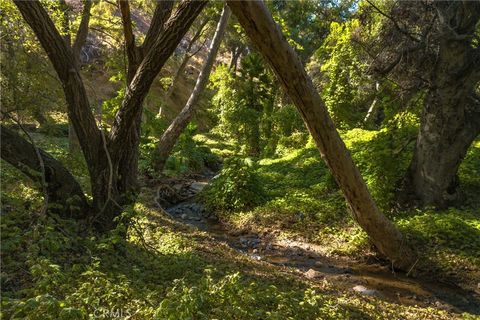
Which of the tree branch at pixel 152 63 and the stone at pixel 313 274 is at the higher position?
the tree branch at pixel 152 63

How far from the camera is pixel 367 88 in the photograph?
13.0 meters

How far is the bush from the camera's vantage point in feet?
32.1

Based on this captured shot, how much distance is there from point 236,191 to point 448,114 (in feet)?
16.5

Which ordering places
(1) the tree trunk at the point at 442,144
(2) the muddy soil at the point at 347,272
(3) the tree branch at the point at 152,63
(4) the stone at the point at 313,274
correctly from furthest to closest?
(1) the tree trunk at the point at 442,144
(4) the stone at the point at 313,274
(2) the muddy soil at the point at 347,272
(3) the tree branch at the point at 152,63

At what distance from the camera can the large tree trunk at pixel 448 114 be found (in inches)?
288

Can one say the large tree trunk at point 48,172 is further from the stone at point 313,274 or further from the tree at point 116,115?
the stone at point 313,274

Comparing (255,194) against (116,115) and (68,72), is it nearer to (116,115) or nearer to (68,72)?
(116,115)

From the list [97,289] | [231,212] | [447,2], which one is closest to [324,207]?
[231,212]

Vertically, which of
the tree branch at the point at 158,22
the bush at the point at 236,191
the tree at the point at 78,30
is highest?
the tree at the point at 78,30

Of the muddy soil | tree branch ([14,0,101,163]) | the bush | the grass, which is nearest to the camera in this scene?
tree branch ([14,0,101,163])

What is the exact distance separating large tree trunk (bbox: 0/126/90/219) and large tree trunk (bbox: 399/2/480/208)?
659cm

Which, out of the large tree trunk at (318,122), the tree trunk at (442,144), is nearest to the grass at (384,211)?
the tree trunk at (442,144)

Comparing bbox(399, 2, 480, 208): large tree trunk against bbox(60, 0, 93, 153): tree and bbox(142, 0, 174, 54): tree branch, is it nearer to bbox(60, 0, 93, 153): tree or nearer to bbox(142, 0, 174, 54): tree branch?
bbox(142, 0, 174, 54): tree branch

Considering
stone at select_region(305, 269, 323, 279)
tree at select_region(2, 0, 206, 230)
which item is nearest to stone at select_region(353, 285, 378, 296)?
stone at select_region(305, 269, 323, 279)
